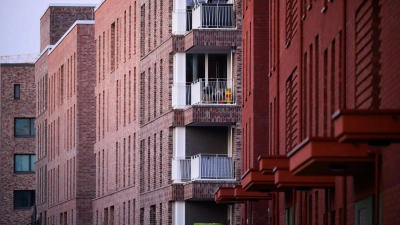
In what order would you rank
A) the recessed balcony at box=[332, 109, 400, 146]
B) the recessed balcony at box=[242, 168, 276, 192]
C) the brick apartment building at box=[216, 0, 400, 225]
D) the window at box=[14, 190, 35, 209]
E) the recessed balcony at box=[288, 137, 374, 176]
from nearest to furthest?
the recessed balcony at box=[332, 109, 400, 146] → the brick apartment building at box=[216, 0, 400, 225] → the recessed balcony at box=[288, 137, 374, 176] → the recessed balcony at box=[242, 168, 276, 192] → the window at box=[14, 190, 35, 209]

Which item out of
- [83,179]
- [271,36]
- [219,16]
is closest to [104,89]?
[83,179]

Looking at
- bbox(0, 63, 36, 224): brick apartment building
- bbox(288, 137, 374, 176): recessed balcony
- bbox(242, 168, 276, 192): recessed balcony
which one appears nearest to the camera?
bbox(288, 137, 374, 176): recessed balcony

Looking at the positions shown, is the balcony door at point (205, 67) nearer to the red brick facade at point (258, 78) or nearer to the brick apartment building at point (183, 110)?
the brick apartment building at point (183, 110)

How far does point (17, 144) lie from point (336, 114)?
104 metres

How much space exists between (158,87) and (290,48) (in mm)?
26548

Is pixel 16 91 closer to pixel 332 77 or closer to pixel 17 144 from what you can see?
pixel 17 144

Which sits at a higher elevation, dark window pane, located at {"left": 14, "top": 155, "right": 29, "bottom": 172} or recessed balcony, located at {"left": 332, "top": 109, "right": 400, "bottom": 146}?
dark window pane, located at {"left": 14, "top": 155, "right": 29, "bottom": 172}

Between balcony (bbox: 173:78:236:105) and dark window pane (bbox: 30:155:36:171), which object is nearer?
balcony (bbox: 173:78:236:105)

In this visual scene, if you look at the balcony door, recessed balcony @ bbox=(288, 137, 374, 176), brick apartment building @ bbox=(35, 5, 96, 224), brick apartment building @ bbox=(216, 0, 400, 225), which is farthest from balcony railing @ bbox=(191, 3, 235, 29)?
recessed balcony @ bbox=(288, 137, 374, 176)

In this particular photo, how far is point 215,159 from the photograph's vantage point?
5681 centimetres

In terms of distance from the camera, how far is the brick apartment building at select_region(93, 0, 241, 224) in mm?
56906

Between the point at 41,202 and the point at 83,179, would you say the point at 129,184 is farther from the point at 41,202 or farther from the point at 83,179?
the point at 41,202

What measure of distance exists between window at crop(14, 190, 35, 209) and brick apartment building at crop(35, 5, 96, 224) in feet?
37.0

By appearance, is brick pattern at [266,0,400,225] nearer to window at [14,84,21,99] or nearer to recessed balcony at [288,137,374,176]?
recessed balcony at [288,137,374,176]
